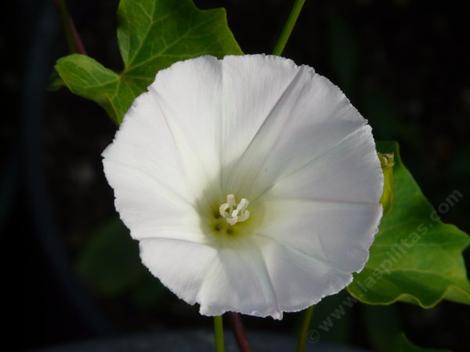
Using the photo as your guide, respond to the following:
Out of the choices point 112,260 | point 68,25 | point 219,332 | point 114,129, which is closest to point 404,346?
point 219,332

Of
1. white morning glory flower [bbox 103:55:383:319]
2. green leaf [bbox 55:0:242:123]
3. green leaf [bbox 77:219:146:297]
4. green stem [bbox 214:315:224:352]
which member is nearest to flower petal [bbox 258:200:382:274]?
white morning glory flower [bbox 103:55:383:319]

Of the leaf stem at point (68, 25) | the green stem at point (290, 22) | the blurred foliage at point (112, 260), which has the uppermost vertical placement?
the green stem at point (290, 22)

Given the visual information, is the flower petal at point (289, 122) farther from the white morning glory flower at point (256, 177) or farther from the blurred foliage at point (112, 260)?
the blurred foliage at point (112, 260)

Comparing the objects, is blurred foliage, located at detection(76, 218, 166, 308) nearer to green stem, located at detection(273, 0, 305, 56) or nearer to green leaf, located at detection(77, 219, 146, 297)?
green leaf, located at detection(77, 219, 146, 297)

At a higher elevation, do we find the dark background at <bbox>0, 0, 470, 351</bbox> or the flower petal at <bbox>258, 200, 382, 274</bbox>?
the flower petal at <bbox>258, 200, 382, 274</bbox>

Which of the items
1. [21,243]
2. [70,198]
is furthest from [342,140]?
[21,243]

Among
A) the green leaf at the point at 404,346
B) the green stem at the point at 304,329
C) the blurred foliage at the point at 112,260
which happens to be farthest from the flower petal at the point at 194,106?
the blurred foliage at the point at 112,260
